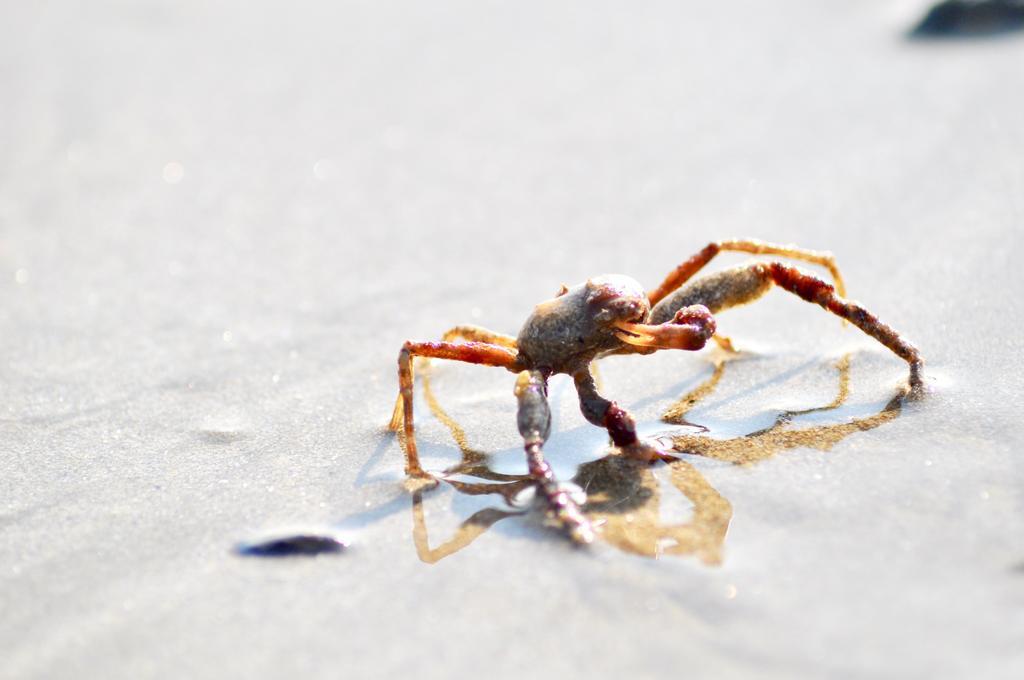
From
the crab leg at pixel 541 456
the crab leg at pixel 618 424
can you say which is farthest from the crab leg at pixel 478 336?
the crab leg at pixel 618 424

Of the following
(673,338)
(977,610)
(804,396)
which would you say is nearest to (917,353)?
(804,396)

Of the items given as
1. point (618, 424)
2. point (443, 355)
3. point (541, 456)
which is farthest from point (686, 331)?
point (443, 355)

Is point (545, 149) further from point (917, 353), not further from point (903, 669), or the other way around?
point (903, 669)

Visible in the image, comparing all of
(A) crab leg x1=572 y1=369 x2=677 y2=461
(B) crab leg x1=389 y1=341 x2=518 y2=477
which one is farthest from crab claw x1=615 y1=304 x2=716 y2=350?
(B) crab leg x1=389 y1=341 x2=518 y2=477

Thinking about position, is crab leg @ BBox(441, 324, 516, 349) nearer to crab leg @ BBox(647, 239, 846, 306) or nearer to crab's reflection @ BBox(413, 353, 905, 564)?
crab's reflection @ BBox(413, 353, 905, 564)

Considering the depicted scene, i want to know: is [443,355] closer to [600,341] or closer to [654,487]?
[600,341]

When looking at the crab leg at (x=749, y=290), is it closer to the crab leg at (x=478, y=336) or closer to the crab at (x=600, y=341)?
the crab at (x=600, y=341)
